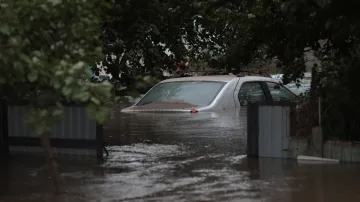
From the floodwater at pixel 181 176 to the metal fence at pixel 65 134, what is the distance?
10.6 inches

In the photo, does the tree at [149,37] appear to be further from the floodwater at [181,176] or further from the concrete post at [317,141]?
the concrete post at [317,141]

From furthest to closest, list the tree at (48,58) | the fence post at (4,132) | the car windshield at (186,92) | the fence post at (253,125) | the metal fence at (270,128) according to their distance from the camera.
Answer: the car windshield at (186,92)
the fence post at (4,132)
the fence post at (253,125)
the metal fence at (270,128)
the tree at (48,58)

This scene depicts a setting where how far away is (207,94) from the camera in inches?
609

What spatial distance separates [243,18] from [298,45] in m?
1.44

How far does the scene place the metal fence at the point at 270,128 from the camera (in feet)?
31.5

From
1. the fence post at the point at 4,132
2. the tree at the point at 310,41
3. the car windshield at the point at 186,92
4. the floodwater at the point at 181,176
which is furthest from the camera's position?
the car windshield at the point at 186,92

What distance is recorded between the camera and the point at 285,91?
16.7 m

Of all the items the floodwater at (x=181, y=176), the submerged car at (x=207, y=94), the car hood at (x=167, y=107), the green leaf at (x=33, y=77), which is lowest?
the floodwater at (x=181, y=176)

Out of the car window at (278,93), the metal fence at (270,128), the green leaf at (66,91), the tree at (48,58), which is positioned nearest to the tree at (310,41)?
the metal fence at (270,128)

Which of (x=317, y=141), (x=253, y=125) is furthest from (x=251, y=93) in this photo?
(x=317, y=141)

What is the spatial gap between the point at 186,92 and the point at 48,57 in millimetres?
9409

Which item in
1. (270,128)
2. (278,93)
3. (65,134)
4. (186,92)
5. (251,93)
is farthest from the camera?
(278,93)

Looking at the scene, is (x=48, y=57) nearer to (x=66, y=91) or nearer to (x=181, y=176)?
(x=66, y=91)

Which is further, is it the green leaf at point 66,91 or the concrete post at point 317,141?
the concrete post at point 317,141
